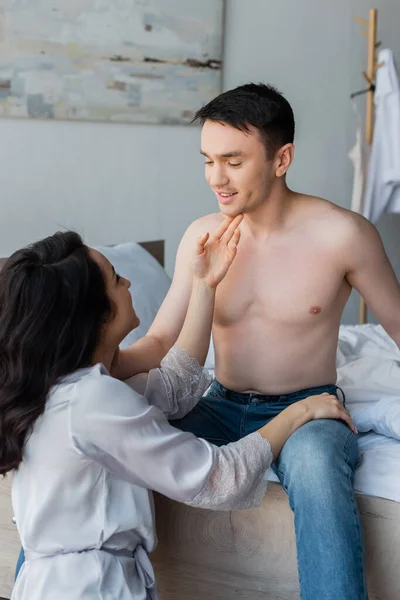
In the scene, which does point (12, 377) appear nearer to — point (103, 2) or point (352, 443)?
point (352, 443)

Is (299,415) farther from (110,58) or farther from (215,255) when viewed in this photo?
(110,58)

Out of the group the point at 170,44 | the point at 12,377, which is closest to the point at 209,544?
the point at 12,377

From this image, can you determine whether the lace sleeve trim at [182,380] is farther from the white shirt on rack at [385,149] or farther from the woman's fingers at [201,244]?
the white shirt on rack at [385,149]

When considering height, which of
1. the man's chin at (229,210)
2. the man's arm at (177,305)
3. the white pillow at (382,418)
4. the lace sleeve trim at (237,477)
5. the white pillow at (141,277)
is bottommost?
the white pillow at (141,277)

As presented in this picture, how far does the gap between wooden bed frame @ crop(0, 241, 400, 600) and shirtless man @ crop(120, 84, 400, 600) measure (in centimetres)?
15

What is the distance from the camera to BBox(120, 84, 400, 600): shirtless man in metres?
1.66

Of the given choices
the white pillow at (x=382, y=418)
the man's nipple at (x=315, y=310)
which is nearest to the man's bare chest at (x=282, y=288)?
the man's nipple at (x=315, y=310)

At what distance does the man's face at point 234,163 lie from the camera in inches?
64.7

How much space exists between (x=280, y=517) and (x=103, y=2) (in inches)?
101

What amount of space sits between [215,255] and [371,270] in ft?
1.04

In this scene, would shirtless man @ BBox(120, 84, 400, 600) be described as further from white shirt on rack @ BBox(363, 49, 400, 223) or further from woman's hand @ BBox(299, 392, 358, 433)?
white shirt on rack @ BBox(363, 49, 400, 223)

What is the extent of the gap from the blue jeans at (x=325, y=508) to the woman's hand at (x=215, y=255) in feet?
1.12

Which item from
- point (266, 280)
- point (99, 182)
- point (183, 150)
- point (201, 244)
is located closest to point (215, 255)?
point (201, 244)

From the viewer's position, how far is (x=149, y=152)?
12.4ft
